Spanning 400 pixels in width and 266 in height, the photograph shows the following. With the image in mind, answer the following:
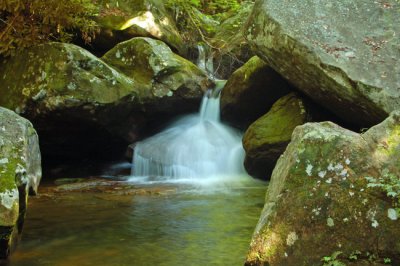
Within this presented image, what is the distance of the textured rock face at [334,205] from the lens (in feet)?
10.2

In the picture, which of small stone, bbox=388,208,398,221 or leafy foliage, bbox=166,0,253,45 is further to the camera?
leafy foliage, bbox=166,0,253,45

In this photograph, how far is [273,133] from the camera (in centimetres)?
803

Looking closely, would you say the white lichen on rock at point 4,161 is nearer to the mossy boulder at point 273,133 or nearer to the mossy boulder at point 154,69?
the mossy boulder at point 273,133

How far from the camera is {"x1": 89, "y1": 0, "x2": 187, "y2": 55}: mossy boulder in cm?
1038

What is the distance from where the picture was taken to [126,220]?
5504 mm

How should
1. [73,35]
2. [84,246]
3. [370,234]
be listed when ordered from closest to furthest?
1. [370,234]
2. [84,246]
3. [73,35]

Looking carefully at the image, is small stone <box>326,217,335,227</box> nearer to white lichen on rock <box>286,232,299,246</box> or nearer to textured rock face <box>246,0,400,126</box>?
white lichen on rock <box>286,232,299,246</box>

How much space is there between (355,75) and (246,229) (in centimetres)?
292

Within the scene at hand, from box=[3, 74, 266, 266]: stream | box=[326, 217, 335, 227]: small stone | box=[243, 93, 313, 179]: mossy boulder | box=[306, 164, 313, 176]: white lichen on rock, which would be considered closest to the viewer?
box=[326, 217, 335, 227]: small stone

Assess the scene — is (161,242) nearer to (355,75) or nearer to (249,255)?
(249,255)

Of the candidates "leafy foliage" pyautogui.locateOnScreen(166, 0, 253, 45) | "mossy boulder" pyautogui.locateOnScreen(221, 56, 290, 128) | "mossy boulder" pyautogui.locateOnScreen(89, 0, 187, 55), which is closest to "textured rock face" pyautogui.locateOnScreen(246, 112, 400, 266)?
"mossy boulder" pyautogui.locateOnScreen(221, 56, 290, 128)

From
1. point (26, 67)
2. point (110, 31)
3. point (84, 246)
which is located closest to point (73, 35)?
point (110, 31)

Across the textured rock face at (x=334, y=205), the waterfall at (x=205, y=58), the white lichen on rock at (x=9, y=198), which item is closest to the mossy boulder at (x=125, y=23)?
the waterfall at (x=205, y=58)

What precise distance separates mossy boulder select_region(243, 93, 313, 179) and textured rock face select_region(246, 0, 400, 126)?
0.60m
